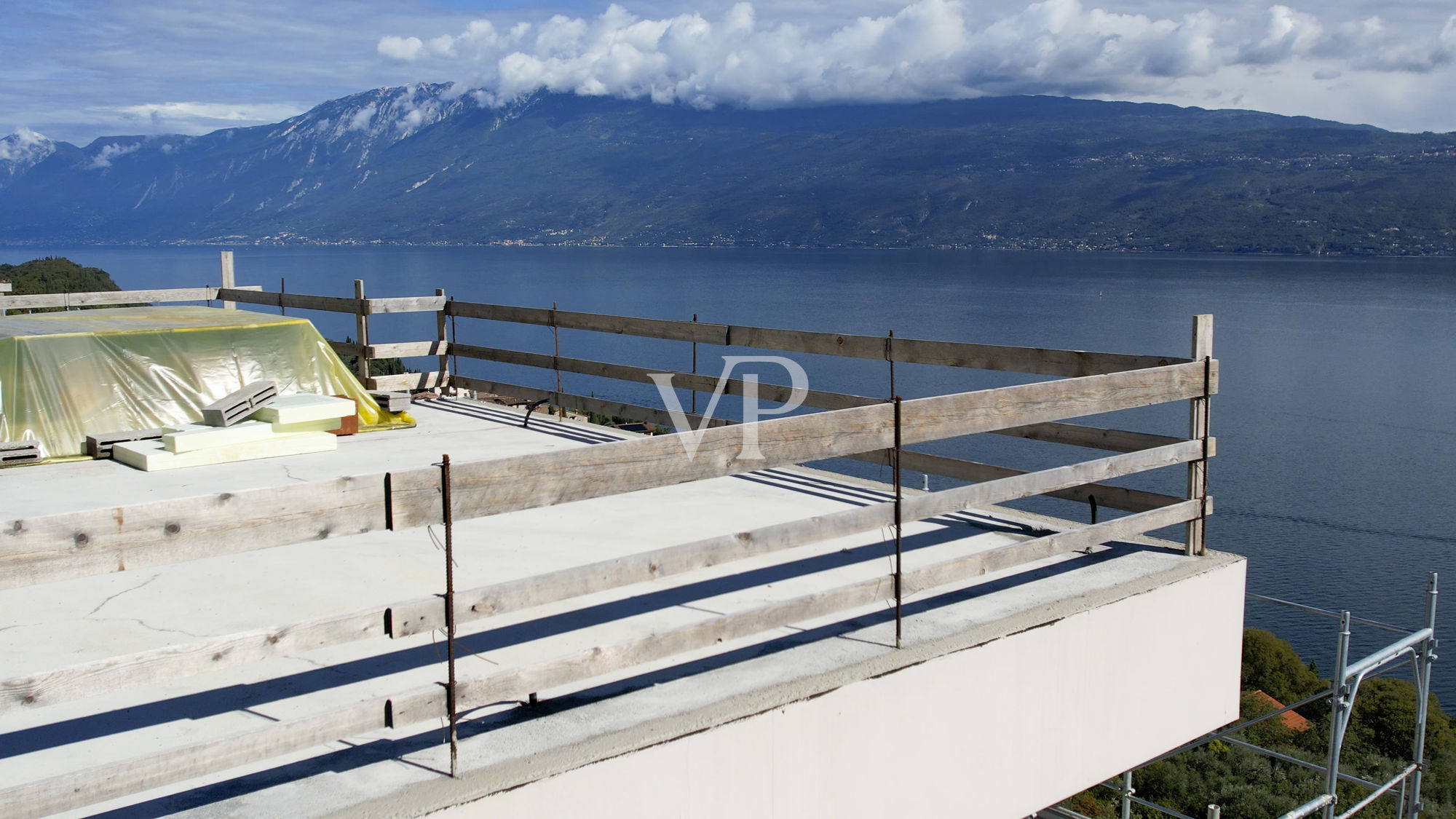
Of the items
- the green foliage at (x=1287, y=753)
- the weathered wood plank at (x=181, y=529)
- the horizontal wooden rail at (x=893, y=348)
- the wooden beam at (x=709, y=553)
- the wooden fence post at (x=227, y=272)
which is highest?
the wooden fence post at (x=227, y=272)

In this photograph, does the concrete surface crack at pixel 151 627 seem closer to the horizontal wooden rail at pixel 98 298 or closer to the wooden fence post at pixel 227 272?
the horizontal wooden rail at pixel 98 298

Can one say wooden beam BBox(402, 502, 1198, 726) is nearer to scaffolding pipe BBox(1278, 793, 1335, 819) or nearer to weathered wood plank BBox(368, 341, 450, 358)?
scaffolding pipe BBox(1278, 793, 1335, 819)

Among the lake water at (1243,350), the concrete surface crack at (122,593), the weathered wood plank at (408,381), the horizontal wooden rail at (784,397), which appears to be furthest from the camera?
the lake water at (1243,350)

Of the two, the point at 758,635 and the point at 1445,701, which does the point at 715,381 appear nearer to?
the point at 758,635

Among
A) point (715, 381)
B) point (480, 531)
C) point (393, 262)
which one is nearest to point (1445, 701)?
point (715, 381)

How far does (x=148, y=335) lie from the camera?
356 inches

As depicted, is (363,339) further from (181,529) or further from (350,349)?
(181,529)

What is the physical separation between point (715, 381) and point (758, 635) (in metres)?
3.90

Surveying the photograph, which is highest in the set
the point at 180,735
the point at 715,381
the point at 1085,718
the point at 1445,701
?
the point at 715,381

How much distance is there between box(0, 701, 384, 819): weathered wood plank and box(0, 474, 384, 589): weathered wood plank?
1.63 ft

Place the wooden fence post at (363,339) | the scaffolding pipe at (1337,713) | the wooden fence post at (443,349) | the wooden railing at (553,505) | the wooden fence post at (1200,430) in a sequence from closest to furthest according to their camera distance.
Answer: the wooden railing at (553,505) < the wooden fence post at (1200,430) < the scaffolding pipe at (1337,713) < the wooden fence post at (363,339) < the wooden fence post at (443,349)

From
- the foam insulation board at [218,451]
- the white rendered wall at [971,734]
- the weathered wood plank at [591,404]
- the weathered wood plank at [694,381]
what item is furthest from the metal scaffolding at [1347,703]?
the foam insulation board at [218,451]

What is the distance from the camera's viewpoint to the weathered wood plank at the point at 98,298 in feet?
41.6

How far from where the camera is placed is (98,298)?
13633mm
